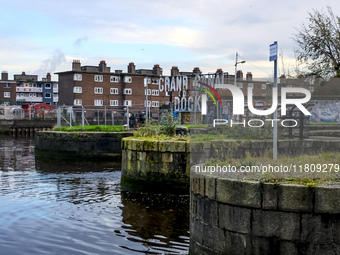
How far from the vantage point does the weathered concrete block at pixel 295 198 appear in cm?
747

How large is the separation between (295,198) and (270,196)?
36 centimetres

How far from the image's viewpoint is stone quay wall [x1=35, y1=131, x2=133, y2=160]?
29641 millimetres

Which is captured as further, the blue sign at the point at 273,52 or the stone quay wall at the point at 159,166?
the stone quay wall at the point at 159,166

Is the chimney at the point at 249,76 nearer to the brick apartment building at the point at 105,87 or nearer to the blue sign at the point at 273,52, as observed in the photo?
the blue sign at the point at 273,52

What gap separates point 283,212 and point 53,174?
1653 centimetres

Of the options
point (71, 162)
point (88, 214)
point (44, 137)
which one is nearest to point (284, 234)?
point (88, 214)

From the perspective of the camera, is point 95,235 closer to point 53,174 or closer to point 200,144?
point 200,144

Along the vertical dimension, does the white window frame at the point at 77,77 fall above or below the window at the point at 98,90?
above

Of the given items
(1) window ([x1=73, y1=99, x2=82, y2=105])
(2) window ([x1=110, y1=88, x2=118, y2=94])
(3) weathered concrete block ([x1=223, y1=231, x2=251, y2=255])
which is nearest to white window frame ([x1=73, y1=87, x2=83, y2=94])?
(1) window ([x1=73, y1=99, x2=82, y2=105])

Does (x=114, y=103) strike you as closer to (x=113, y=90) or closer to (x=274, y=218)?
(x=113, y=90)

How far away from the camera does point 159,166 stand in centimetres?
1625

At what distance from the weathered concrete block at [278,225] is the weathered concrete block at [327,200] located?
1.12 ft

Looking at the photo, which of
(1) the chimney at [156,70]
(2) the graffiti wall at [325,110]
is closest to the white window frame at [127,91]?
(1) the chimney at [156,70]

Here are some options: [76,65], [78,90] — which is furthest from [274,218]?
[76,65]
